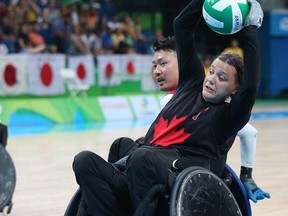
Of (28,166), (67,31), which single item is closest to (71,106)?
(67,31)

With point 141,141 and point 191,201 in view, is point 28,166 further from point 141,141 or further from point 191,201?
point 191,201

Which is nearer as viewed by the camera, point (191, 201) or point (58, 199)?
point (191, 201)

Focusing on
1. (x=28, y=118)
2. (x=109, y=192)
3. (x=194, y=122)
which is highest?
(x=194, y=122)

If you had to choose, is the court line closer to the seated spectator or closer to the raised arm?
the seated spectator

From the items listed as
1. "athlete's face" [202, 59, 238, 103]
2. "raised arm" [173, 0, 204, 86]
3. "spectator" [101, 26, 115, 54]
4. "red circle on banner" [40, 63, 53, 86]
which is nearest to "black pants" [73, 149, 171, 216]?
"athlete's face" [202, 59, 238, 103]

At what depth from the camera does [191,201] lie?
14.5ft

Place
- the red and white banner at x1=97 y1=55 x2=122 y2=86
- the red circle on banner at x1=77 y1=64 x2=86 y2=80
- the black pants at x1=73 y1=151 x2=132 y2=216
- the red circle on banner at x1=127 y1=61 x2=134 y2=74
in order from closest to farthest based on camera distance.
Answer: the black pants at x1=73 y1=151 x2=132 y2=216
the red circle on banner at x1=77 y1=64 x2=86 y2=80
the red and white banner at x1=97 y1=55 x2=122 y2=86
the red circle on banner at x1=127 y1=61 x2=134 y2=74

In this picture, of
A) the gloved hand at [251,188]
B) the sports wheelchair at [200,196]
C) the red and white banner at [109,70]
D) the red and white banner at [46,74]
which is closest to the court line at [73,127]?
the red and white banner at [46,74]

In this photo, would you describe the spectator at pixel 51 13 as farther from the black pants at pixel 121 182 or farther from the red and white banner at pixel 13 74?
the black pants at pixel 121 182

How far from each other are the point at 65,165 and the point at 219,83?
5.70 meters

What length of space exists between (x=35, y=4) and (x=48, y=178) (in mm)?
13840

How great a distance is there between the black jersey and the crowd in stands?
1447cm

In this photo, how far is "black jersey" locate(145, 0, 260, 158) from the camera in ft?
15.6

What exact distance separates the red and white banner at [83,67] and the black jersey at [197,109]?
15872 millimetres
